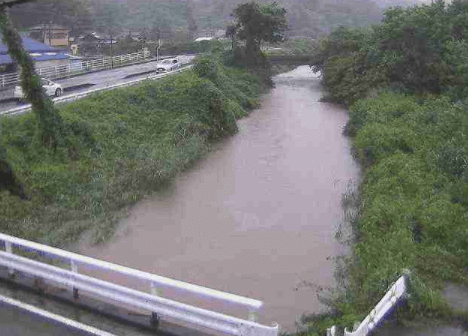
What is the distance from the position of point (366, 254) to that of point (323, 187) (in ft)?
23.0

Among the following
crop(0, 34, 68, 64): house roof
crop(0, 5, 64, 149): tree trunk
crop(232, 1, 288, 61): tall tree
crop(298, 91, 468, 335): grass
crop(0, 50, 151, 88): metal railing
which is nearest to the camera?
crop(298, 91, 468, 335): grass

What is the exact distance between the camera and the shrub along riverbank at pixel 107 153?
43.1ft

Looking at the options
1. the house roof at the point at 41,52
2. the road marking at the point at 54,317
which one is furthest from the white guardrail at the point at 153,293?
the house roof at the point at 41,52

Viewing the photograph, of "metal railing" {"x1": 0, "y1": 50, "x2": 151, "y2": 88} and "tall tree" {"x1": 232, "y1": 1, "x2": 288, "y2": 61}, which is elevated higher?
"tall tree" {"x1": 232, "y1": 1, "x2": 288, "y2": 61}

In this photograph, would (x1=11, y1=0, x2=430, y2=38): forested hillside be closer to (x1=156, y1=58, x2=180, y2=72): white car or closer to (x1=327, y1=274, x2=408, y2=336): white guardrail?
(x1=156, y1=58, x2=180, y2=72): white car

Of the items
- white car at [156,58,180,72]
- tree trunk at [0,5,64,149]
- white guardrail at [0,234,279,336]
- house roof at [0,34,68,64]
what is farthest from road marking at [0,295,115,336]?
white car at [156,58,180,72]

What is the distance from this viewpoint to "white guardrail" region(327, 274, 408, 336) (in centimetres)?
611

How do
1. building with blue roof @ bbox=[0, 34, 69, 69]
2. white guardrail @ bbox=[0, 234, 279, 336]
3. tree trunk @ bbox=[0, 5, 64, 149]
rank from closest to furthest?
white guardrail @ bbox=[0, 234, 279, 336], tree trunk @ bbox=[0, 5, 64, 149], building with blue roof @ bbox=[0, 34, 69, 69]

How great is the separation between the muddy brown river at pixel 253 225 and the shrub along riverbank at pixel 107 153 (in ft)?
2.33

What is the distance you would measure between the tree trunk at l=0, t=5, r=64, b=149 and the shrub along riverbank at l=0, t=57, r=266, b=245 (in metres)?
0.45

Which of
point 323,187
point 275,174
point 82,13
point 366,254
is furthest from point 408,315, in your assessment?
point 82,13

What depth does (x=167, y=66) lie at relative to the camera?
36875 mm

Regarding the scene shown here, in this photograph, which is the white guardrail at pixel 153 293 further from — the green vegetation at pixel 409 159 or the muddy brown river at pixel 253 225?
the muddy brown river at pixel 253 225

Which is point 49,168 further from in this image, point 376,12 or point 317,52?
point 376,12
